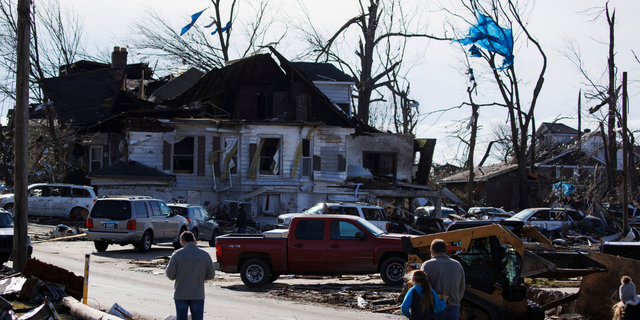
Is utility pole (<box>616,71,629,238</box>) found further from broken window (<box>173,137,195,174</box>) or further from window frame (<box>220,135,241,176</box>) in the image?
broken window (<box>173,137,195,174</box>)

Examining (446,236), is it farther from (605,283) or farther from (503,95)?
(503,95)

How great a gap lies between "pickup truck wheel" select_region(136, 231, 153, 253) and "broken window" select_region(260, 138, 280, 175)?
11742 mm

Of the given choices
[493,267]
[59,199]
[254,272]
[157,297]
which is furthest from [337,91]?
[493,267]

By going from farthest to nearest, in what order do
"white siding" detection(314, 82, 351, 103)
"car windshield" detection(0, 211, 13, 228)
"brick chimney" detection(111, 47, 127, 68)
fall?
"brick chimney" detection(111, 47, 127, 68)
"white siding" detection(314, 82, 351, 103)
"car windshield" detection(0, 211, 13, 228)

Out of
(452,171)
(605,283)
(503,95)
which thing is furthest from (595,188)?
(452,171)

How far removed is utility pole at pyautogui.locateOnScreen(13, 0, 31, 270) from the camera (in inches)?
404

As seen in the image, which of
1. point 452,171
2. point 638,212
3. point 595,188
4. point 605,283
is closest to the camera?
point 605,283

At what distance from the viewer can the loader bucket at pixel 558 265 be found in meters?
7.89

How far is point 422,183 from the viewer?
125 ft

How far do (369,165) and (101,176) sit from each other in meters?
16.5

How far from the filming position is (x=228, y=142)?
95.0 ft

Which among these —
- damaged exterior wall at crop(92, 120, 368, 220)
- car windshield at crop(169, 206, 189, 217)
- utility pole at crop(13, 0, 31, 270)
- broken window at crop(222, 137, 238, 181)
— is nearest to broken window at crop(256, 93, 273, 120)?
damaged exterior wall at crop(92, 120, 368, 220)

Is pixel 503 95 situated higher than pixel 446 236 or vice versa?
pixel 503 95

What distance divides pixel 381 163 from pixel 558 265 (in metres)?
26.7
